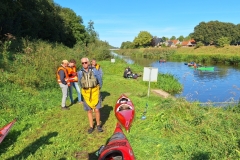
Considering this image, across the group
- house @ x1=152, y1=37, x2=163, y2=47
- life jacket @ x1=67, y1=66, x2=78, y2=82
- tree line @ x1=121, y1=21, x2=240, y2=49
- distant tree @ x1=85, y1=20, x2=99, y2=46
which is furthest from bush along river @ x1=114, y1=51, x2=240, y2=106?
house @ x1=152, y1=37, x2=163, y2=47

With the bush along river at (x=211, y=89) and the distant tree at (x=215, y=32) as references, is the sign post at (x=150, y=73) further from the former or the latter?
the distant tree at (x=215, y=32)

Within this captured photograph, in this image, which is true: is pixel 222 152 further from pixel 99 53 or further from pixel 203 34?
pixel 203 34

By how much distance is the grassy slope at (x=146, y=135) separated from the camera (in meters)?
4.96

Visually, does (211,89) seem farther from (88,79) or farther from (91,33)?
(91,33)

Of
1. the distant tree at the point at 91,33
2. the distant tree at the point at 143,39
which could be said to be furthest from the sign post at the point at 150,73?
the distant tree at the point at 143,39

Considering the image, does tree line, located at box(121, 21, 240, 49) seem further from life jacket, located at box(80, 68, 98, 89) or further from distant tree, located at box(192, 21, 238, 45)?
life jacket, located at box(80, 68, 98, 89)

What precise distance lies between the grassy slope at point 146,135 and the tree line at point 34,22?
19079 millimetres

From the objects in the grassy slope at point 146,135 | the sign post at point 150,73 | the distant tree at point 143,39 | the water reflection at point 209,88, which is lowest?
the water reflection at point 209,88

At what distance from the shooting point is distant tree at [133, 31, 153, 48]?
110 m

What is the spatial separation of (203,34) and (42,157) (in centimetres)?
9722

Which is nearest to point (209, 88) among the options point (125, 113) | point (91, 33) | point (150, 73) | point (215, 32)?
point (150, 73)

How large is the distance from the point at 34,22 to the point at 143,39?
79.9 metres

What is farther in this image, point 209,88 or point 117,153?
point 209,88

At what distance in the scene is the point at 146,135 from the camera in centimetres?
592
